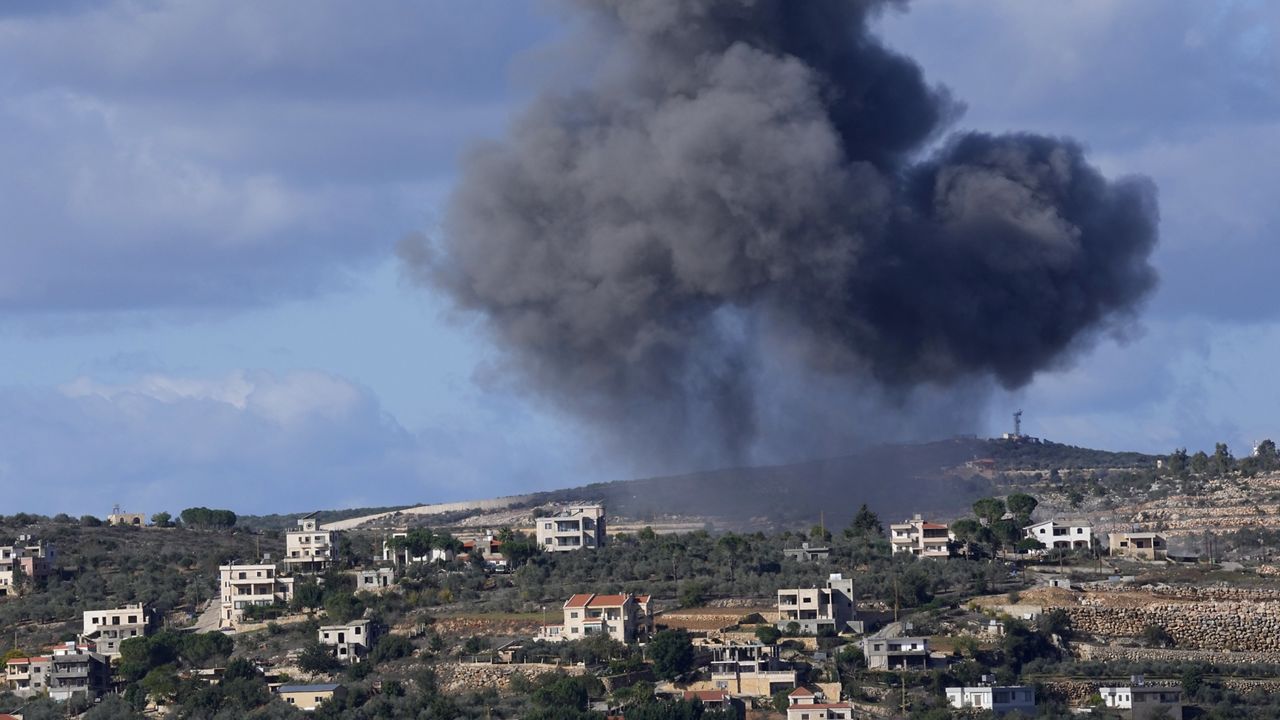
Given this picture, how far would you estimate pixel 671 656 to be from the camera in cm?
5312

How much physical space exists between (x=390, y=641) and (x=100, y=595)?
12770mm

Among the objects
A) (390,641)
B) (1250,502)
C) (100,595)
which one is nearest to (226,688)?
(390,641)

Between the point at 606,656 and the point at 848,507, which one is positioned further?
the point at 848,507

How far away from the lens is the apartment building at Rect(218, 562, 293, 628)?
209 ft

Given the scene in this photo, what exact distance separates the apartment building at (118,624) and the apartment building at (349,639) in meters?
5.31

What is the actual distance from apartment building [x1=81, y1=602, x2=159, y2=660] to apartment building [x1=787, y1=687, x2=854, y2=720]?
17584 millimetres

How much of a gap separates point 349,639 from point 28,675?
6857mm

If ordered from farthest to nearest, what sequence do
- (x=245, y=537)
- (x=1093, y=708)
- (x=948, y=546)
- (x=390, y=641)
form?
(x=245, y=537) → (x=948, y=546) → (x=390, y=641) → (x=1093, y=708)

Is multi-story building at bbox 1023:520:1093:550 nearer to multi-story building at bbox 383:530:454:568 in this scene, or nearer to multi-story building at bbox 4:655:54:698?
multi-story building at bbox 383:530:454:568

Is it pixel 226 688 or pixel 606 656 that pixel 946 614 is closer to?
pixel 606 656

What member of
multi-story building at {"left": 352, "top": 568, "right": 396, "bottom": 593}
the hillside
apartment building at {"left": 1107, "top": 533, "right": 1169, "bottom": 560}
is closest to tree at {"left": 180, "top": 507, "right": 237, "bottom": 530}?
the hillside

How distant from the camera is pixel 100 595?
2630 inches

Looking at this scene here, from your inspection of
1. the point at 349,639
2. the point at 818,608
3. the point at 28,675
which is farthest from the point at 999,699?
the point at 28,675

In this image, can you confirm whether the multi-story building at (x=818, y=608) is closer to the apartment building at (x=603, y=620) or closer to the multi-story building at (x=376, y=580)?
the apartment building at (x=603, y=620)
